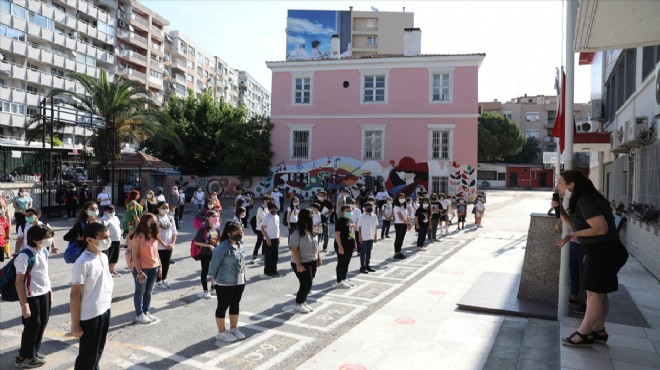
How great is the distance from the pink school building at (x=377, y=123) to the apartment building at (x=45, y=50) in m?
16.8

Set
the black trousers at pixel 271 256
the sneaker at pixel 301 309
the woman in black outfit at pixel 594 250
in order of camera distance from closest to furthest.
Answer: the woman in black outfit at pixel 594 250, the sneaker at pixel 301 309, the black trousers at pixel 271 256

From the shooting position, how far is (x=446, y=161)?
1199 inches

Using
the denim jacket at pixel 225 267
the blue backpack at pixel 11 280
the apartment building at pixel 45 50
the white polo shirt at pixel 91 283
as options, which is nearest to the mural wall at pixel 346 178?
the apartment building at pixel 45 50

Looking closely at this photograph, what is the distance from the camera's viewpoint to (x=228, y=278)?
6.32m

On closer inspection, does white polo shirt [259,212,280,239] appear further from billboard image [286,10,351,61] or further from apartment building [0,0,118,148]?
billboard image [286,10,351,61]

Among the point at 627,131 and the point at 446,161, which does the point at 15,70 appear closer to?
the point at 446,161

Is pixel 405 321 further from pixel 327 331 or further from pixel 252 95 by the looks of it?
pixel 252 95

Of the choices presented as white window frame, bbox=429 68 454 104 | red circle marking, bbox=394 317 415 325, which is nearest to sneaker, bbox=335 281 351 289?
red circle marking, bbox=394 317 415 325

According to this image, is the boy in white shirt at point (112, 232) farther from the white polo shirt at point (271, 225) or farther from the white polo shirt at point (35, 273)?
the white polo shirt at point (35, 273)

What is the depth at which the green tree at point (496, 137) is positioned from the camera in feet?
197

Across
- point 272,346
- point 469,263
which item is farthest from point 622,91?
point 272,346

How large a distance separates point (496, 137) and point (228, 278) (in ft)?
193

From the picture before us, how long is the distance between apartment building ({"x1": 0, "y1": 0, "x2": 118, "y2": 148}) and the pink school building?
16.8 m

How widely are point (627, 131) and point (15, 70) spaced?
44.3 meters
